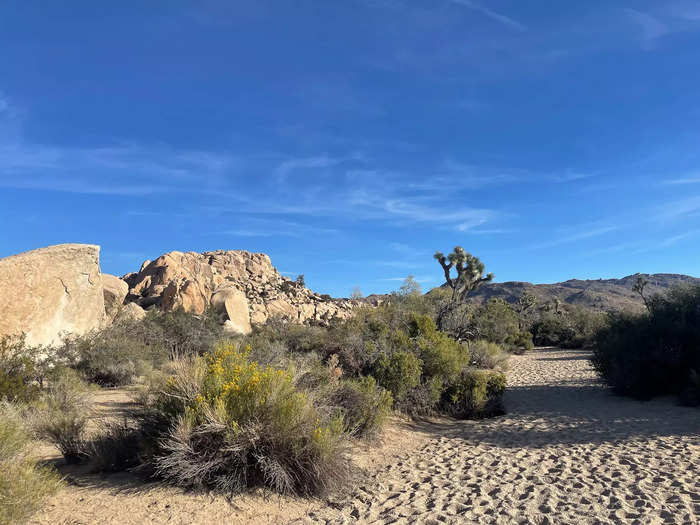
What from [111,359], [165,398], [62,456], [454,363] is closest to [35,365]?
[111,359]

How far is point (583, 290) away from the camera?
9931 cm

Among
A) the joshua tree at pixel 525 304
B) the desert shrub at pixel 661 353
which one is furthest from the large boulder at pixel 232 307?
the joshua tree at pixel 525 304

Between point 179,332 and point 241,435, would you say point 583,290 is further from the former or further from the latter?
point 241,435

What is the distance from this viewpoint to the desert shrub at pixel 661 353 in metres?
12.2

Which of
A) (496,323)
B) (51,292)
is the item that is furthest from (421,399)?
(496,323)

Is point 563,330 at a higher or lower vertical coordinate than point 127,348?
lower

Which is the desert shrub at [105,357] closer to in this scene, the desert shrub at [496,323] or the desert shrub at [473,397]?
the desert shrub at [473,397]

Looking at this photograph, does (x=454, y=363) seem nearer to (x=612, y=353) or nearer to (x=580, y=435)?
(x=580, y=435)

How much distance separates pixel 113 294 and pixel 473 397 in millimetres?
17695

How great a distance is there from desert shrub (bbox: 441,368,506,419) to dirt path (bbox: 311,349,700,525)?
539 mm

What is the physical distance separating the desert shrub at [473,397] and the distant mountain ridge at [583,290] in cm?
7105

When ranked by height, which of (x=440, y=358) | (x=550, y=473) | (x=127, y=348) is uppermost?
(x=127, y=348)

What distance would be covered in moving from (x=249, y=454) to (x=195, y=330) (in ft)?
43.1

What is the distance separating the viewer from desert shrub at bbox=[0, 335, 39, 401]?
312 inches
